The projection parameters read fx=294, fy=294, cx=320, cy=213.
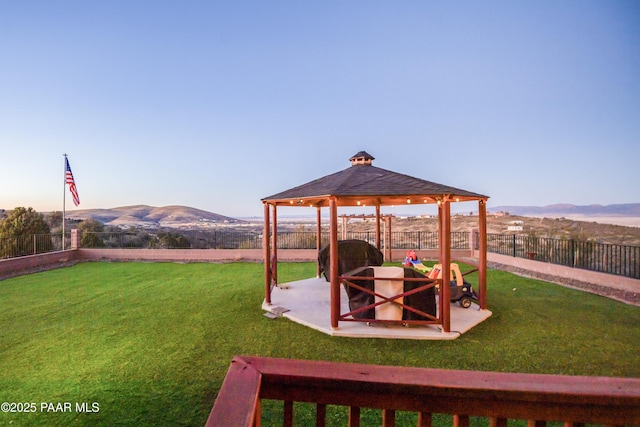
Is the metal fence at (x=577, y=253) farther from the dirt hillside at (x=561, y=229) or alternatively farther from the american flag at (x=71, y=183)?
the american flag at (x=71, y=183)

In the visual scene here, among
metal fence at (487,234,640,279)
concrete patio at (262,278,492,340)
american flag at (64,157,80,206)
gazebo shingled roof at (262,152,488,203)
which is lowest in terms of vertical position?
concrete patio at (262,278,492,340)

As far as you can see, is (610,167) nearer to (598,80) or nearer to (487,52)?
(598,80)

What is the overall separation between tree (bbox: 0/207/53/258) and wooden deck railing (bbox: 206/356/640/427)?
1965cm

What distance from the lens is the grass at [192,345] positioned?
390 cm

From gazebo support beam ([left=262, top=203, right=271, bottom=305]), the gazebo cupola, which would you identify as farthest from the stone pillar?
the gazebo cupola

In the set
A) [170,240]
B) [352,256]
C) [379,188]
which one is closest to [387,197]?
[379,188]

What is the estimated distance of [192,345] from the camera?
5527 millimetres

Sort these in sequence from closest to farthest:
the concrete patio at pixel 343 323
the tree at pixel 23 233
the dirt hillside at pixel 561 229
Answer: the concrete patio at pixel 343 323, the tree at pixel 23 233, the dirt hillside at pixel 561 229

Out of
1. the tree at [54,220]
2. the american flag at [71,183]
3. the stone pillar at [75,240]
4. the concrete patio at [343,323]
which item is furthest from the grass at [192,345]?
the tree at [54,220]

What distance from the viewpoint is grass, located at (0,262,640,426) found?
390cm

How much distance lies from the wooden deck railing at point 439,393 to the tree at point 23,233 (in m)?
19.7

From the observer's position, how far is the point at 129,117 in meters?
16.5

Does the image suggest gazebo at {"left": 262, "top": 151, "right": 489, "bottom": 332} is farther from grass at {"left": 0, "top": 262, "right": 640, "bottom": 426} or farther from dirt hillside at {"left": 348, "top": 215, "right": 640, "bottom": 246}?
dirt hillside at {"left": 348, "top": 215, "right": 640, "bottom": 246}

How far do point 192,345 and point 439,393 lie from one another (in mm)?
5517
